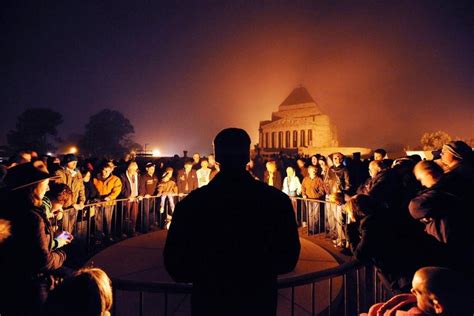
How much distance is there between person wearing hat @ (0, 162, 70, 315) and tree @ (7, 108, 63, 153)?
62.2 m

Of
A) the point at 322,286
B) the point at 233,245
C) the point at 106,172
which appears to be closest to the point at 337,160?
the point at 322,286

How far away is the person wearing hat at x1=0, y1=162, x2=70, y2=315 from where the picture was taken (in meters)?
2.62

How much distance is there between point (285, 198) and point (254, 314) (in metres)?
A: 0.84

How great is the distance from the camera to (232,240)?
189cm

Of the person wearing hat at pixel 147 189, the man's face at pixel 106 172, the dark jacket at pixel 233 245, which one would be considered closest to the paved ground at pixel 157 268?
the person wearing hat at pixel 147 189

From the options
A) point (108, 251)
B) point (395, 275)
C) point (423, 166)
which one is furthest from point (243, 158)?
point (108, 251)

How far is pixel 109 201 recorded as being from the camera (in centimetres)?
802

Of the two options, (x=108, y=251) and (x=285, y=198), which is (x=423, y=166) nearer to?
(x=285, y=198)

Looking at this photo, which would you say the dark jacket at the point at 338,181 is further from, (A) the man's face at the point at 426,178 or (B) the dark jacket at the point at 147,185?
(B) the dark jacket at the point at 147,185

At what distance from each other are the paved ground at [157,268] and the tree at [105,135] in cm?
6651

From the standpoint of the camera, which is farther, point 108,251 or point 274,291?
point 108,251

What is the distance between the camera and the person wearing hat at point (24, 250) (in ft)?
8.60

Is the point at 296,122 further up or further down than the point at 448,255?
further up

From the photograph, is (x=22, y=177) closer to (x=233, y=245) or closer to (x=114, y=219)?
(x=233, y=245)
